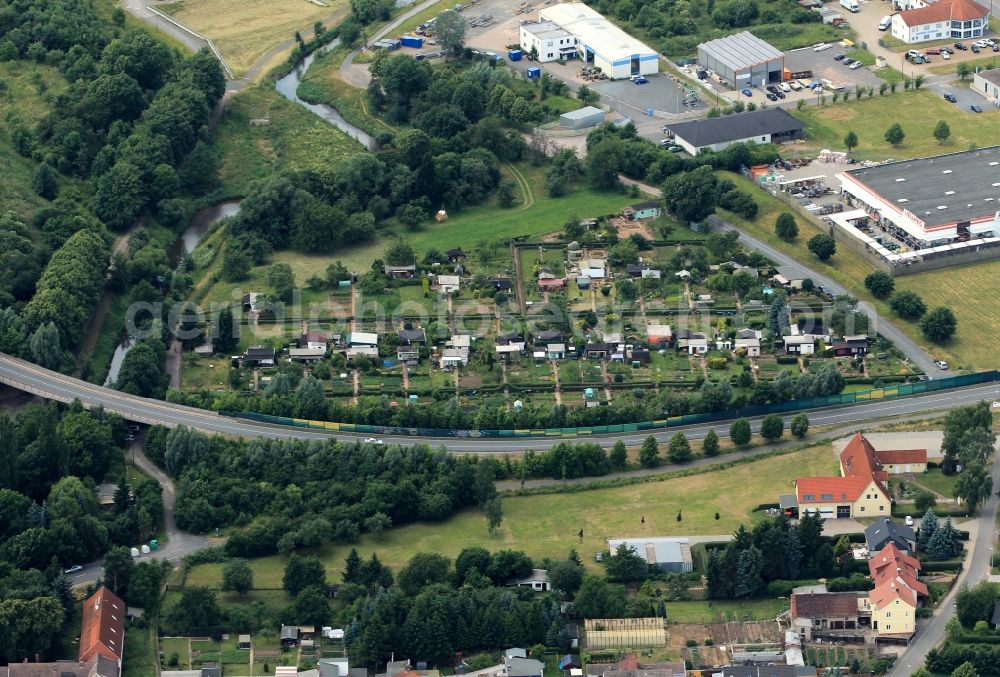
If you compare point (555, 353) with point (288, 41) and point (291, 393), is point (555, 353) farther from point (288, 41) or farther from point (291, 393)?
point (288, 41)

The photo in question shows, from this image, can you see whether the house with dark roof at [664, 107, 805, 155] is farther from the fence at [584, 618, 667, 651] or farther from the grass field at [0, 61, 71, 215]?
the fence at [584, 618, 667, 651]

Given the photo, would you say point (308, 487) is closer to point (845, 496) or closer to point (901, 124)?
point (845, 496)

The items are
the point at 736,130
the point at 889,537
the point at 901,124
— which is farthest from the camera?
the point at 901,124

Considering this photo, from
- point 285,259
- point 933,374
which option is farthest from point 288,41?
point 933,374

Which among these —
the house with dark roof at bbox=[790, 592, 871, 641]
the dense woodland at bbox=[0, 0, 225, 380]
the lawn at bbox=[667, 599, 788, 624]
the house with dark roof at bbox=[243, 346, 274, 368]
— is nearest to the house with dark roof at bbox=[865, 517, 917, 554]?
the house with dark roof at bbox=[790, 592, 871, 641]

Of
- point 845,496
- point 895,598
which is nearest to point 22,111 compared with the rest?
point 845,496

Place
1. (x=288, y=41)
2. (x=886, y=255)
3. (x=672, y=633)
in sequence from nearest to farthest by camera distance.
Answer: (x=672, y=633) < (x=886, y=255) < (x=288, y=41)

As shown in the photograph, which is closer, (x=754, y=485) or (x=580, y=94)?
(x=754, y=485)
